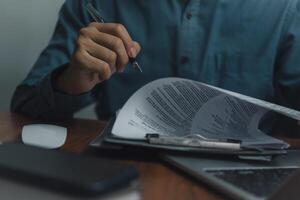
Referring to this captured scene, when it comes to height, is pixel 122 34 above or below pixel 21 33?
above

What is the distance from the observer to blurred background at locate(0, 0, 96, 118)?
131cm

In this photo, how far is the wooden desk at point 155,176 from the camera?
0.49 m

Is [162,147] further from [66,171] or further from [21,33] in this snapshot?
[21,33]

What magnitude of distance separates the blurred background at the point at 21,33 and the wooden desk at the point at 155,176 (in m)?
0.57

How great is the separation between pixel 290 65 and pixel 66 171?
659 mm

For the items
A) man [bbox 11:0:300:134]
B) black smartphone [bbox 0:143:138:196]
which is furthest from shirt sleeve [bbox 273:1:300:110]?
black smartphone [bbox 0:143:138:196]

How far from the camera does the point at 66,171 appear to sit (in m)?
0.46

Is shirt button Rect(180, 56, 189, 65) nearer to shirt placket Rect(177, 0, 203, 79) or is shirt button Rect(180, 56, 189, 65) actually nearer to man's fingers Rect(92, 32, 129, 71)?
shirt placket Rect(177, 0, 203, 79)

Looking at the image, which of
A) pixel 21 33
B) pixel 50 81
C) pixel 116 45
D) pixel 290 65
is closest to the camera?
pixel 116 45

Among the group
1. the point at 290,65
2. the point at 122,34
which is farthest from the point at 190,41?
the point at 122,34

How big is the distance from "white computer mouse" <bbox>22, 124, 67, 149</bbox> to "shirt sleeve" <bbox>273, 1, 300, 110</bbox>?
1.59 ft

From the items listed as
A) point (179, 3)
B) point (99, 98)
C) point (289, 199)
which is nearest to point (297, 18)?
point (179, 3)

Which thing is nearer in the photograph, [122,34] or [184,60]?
[122,34]

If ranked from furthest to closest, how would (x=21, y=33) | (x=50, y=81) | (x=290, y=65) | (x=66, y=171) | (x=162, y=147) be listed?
(x=21, y=33) < (x=290, y=65) < (x=50, y=81) < (x=162, y=147) < (x=66, y=171)
